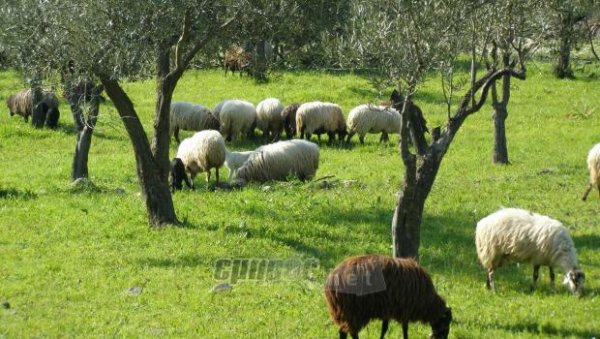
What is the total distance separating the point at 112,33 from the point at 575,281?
26.1 ft

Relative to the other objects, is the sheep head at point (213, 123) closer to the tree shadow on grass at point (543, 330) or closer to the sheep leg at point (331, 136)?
the sheep leg at point (331, 136)

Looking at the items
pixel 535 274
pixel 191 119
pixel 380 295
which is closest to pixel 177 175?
pixel 191 119

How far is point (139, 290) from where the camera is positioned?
13.2m

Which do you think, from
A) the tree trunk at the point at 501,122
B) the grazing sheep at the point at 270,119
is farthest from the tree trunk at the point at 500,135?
the grazing sheep at the point at 270,119

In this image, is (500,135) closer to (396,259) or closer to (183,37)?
(183,37)

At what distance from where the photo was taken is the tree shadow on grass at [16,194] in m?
19.9

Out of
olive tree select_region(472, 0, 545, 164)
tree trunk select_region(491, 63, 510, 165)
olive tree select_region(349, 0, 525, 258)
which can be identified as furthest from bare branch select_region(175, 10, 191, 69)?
tree trunk select_region(491, 63, 510, 165)

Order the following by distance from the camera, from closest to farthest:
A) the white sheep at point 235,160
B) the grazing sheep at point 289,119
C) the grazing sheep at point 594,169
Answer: the grazing sheep at point 594,169 < the white sheep at point 235,160 < the grazing sheep at point 289,119

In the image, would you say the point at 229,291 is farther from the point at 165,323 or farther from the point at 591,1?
the point at 591,1

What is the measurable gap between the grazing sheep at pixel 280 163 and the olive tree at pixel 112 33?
6296 mm

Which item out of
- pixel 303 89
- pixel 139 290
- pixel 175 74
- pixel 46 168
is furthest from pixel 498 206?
pixel 303 89

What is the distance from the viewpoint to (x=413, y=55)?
1219 centimetres

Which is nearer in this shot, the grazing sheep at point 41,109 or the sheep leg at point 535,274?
the sheep leg at point 535,274

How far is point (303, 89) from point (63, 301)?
79.1ft
